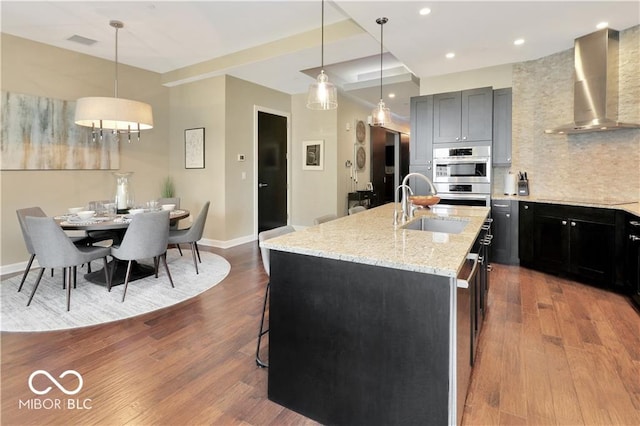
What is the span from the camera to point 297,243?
1713 mm

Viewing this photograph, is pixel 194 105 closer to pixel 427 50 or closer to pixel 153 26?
pixel 153 26

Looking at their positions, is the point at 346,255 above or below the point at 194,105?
below

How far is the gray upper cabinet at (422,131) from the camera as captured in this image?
5.07 metres

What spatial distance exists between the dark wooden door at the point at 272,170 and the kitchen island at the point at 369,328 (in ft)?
14.8

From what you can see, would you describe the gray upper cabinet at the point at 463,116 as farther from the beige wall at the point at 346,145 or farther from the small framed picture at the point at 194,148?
the small framed picture at the point at 194,148

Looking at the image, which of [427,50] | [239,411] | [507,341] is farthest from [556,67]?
[239,411]

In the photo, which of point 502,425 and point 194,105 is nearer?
point 502,425

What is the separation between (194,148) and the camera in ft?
18.9

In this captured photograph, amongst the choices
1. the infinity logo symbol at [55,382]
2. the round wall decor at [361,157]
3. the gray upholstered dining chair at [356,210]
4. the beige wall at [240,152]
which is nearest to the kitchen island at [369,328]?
the infinity logo symbol at [55,382]

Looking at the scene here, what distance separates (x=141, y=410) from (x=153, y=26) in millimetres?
4045

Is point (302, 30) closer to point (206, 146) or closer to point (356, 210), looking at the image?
point (356, 210)

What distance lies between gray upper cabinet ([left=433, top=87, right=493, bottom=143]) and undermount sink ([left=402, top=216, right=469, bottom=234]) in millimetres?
2488

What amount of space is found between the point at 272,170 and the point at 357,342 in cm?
521

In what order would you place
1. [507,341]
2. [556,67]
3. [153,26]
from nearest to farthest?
[507,341], [153,26], [556,67]
